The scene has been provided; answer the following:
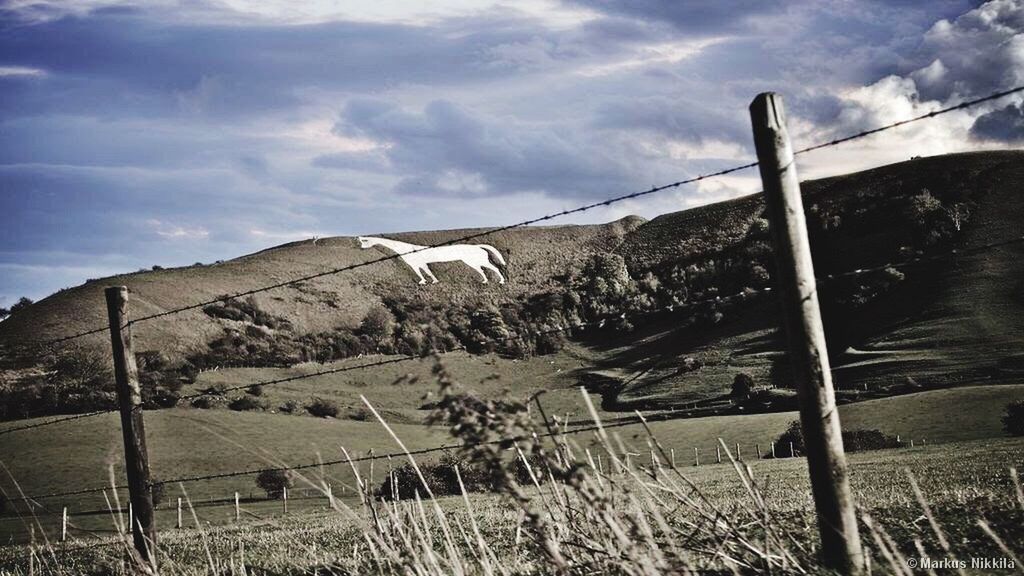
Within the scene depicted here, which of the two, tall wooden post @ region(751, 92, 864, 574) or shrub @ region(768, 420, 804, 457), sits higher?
tall wooden post @ region(751, 92, 864, 574)

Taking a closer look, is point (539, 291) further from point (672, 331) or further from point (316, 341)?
point (316, 341)

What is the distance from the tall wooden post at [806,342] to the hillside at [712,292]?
44.3 metres

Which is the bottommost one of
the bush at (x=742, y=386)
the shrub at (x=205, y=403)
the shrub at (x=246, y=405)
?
the bush at (x=742, y=386)

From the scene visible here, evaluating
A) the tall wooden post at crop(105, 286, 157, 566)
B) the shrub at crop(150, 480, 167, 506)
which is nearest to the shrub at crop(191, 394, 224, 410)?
the shrub at crop(150, 480, 167, 506)

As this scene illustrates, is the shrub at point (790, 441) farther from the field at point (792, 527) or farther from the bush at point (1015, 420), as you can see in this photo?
the field at point (792, 527)

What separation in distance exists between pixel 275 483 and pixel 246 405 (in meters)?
27.2

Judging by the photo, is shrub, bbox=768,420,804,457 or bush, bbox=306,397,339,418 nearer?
shrub, bbox=768,420,804,457

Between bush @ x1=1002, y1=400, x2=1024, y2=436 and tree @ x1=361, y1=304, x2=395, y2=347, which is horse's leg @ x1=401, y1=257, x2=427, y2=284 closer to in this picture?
tree @ x1=361, y1=304, x2=395, y2=347

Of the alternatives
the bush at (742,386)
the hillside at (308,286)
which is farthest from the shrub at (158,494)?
the bush at (742,386)

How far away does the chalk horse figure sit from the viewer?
12900 cm

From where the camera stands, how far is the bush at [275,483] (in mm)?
44256

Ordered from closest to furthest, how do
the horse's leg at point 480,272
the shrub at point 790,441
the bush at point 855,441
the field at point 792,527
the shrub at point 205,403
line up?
the field at point 792,527, the bush at point 855,441, the shrub at point 790,441, the shrub at point 205,403, the horse's leg at point 480,272

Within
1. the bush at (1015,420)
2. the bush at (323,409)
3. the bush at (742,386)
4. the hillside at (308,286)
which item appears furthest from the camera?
the hillside at (308,286)

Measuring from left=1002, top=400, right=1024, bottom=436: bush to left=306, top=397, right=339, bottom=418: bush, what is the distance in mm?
49893
